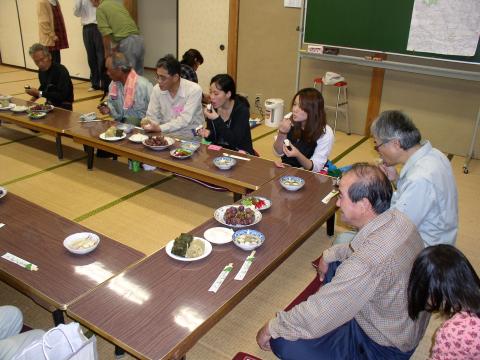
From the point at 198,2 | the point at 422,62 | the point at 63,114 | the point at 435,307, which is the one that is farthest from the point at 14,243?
the point at 198,2

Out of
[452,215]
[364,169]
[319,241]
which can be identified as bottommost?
[319,241]

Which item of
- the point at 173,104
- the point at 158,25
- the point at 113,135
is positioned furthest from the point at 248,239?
the point at 158,25

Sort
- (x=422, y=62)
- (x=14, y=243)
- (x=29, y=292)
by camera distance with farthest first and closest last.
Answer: (x=422, y=62), (x=14, y=243), (x=29, y=292)

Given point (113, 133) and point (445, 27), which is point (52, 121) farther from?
point (445, 27)

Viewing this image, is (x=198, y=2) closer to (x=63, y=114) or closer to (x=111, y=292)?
(x=63, y=114)

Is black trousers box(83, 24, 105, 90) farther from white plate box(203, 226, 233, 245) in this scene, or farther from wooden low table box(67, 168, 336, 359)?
wooden low table box(67, 168, 336, 359)

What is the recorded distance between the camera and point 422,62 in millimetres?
4809

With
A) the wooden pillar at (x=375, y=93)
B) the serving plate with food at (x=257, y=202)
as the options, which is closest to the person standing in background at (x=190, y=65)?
the wooden pillar at (x=375, y=93)

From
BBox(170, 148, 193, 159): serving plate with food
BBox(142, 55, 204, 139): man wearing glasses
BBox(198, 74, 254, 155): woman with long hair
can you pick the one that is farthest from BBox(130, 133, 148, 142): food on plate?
BBox(198, 74, 254, 155): woman with long hair

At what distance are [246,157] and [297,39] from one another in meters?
3.05

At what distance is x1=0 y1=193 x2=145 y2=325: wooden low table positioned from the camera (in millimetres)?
1847

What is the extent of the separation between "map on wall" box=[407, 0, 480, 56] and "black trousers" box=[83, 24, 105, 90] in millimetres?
4687

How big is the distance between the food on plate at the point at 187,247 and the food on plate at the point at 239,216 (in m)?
0.24

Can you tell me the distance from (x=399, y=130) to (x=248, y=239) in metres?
0.95
